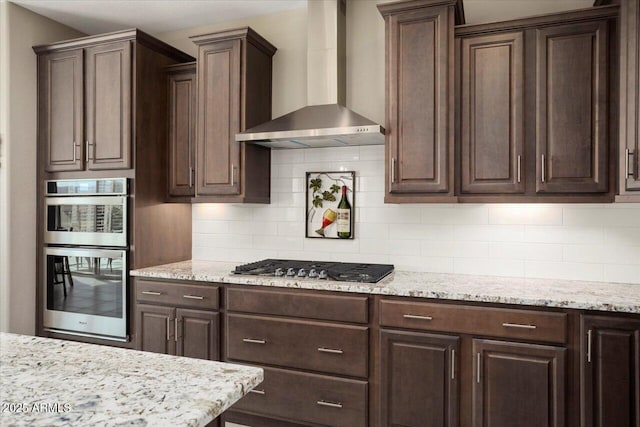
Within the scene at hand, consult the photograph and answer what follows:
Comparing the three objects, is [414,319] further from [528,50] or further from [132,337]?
[132,337]

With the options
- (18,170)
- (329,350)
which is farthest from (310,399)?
(18,170)

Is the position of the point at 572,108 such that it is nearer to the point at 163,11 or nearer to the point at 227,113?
the point at 227,113

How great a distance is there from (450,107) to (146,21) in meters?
2.58

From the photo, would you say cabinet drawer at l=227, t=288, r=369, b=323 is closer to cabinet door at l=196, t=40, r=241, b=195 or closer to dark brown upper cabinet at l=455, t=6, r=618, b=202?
cabinet door at l=196, t=40, r=241, b=195

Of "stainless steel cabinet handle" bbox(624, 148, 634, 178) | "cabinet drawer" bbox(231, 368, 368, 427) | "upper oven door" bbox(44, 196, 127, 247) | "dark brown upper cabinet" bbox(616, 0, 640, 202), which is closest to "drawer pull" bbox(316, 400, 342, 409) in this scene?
"cabinet drawer" bbox(231, 368, 368, 427)

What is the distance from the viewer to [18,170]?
11.2 ft

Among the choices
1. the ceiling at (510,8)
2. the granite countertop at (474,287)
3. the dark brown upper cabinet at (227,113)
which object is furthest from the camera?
the dark brown upper cabinet at (227,113)

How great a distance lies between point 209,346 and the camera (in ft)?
9.80

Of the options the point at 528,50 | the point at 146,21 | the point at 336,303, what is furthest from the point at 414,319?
the point at 146,21

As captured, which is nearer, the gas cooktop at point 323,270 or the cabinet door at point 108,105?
the gas cooktop at point 323,270

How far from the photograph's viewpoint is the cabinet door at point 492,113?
265 cm

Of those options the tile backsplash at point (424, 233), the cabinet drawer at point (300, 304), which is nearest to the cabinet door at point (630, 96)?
the tile backsplash at point (424, 233)

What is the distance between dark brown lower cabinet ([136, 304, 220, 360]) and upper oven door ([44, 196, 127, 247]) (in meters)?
0.57

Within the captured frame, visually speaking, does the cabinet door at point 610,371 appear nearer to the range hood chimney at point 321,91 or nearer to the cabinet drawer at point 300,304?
the cabinet drawer at point 300,304
